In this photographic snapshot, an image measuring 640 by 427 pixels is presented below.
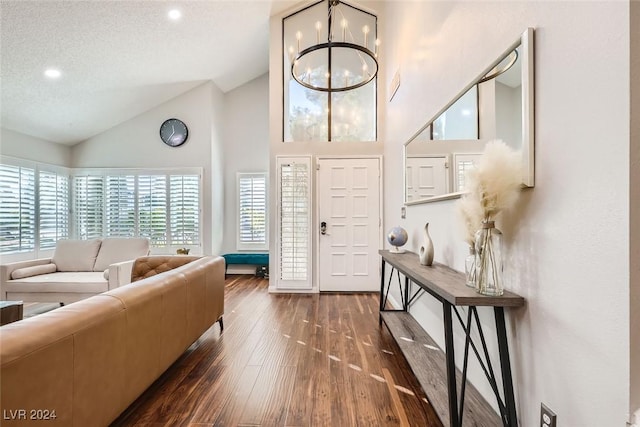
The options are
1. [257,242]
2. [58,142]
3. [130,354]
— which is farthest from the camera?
[257,242]

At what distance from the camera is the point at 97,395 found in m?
1.28

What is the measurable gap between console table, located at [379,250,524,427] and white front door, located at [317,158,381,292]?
182 centimetres

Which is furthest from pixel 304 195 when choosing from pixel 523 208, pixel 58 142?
pixel 58 142

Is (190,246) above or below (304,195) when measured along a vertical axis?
below

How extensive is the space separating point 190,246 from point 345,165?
3314 mm

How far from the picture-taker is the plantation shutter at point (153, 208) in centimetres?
550

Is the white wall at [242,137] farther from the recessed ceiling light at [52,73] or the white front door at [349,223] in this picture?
the recessed ceiling light at [52,73]

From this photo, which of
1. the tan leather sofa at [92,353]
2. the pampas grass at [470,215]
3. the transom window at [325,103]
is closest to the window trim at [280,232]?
the transom window at [325,103]

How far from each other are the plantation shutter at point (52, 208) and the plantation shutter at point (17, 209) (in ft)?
0.49

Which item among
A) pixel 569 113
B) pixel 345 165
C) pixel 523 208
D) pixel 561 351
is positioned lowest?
pixel 561 351

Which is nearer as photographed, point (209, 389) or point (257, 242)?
point (209, 389)

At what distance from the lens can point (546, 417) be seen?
3.76 feet

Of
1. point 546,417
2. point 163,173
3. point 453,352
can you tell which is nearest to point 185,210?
point 163,173

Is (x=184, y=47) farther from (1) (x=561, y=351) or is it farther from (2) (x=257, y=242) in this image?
(1) (x=561, y=351)
